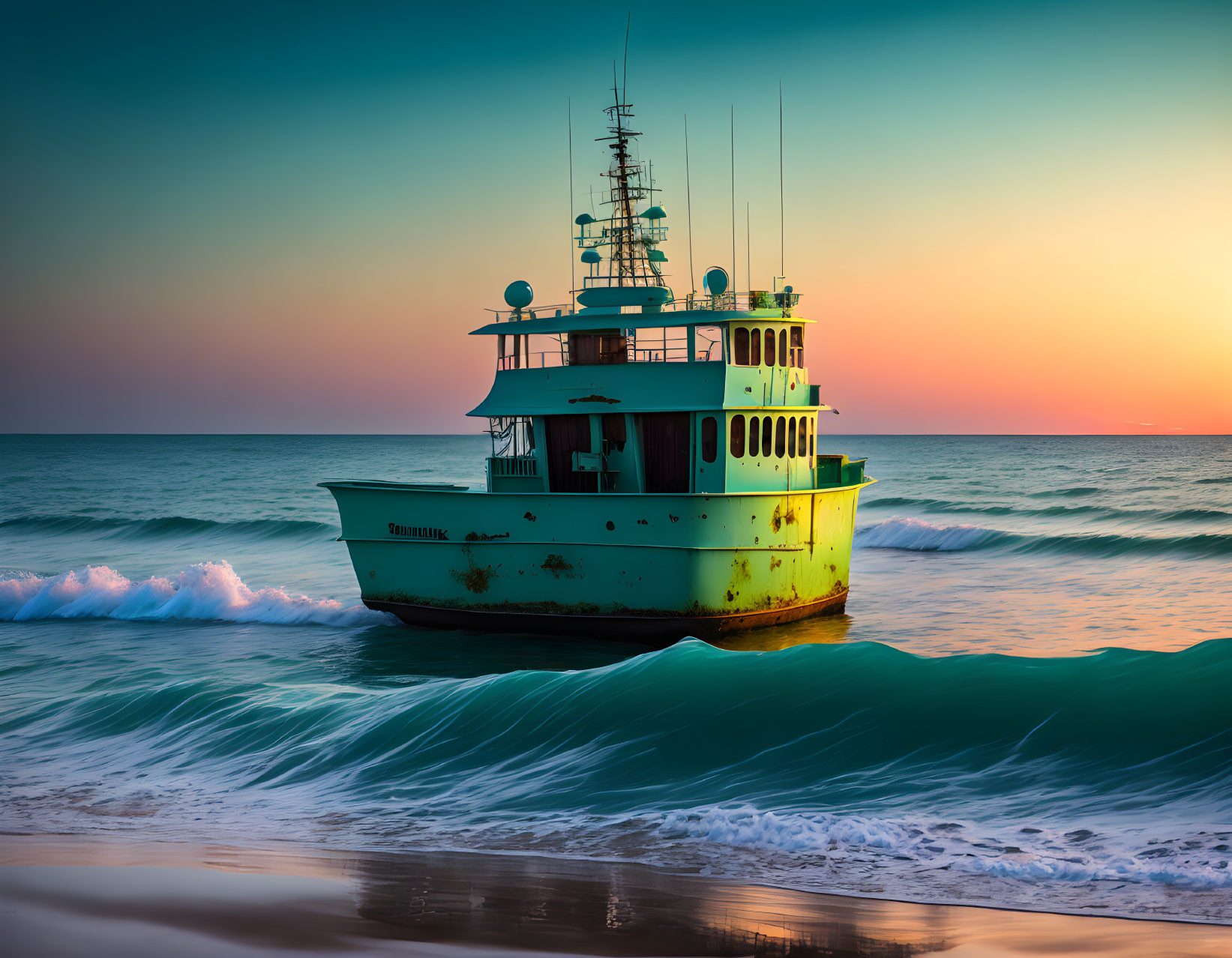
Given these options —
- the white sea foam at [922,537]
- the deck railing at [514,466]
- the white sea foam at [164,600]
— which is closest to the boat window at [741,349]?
the deck railing at [514,466]

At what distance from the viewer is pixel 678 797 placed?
9250 mm

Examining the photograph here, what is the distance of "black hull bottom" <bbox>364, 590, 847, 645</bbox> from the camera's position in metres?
17.6

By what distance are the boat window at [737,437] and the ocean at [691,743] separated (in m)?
3.49

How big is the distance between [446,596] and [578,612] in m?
2.90

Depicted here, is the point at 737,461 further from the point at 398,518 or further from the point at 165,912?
the point at 165,912

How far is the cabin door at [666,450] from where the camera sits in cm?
1816

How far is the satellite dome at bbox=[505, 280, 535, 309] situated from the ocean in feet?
22.4

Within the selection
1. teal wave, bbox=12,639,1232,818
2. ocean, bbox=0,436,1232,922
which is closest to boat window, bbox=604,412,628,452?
ocean, bbox=0,436,1232,922

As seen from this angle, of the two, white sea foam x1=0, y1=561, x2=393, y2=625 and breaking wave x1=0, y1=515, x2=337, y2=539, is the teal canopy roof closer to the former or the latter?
white sea foam x1=0, y1=561, x2=393, y2=625

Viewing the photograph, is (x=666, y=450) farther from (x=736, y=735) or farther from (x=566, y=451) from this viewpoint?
(x=736, y=735)

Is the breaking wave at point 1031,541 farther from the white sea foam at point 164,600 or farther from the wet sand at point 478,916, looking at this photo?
the wet sand at point 478,916

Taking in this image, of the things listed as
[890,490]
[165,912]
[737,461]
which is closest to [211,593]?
[737,461]

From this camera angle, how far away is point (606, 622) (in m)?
18.0

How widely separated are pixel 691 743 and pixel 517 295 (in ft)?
39.5
